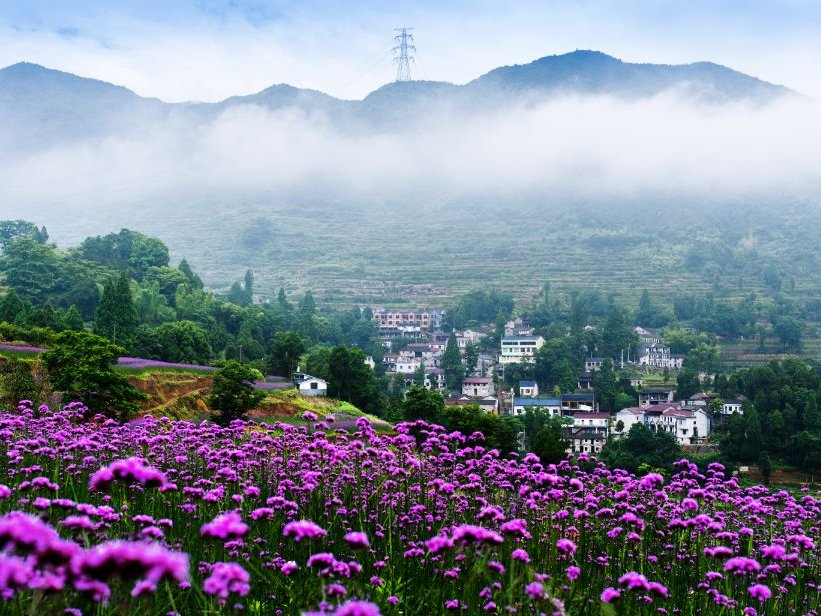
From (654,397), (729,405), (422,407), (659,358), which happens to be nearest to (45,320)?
(422,407)

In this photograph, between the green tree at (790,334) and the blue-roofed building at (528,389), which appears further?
the green tree at (790,334)

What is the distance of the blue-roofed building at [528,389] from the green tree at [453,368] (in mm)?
10726

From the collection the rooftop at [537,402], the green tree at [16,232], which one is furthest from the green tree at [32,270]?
the rooftop at [537,402]

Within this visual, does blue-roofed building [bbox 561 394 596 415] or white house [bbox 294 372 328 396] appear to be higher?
white house [bbox 294 372 328 396]

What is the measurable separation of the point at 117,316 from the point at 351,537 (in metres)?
57.1

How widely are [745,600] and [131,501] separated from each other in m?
6.84

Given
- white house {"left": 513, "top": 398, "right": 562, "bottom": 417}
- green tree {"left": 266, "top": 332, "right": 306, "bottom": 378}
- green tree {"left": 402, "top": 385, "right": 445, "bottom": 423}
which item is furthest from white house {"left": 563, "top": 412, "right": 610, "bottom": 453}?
green tree {"left": 402, "top": 385, "right": 445, "bottom": 423}

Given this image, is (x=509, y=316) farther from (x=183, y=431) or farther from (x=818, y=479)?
(x=183, y=431)

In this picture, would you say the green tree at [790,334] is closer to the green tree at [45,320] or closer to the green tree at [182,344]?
the green tree at [182,344]

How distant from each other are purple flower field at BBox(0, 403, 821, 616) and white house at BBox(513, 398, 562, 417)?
8120 cm

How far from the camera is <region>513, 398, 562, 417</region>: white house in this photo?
313 feet

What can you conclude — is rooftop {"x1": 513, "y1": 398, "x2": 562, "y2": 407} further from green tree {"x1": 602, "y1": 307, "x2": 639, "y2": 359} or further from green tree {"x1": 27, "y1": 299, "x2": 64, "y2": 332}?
green tree {"x1": 27, "y1": 299, "x2": 64, "y2": 332}

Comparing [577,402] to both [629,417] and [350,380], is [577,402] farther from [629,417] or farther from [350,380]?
[350,380]

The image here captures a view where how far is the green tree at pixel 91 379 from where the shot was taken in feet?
86.5
